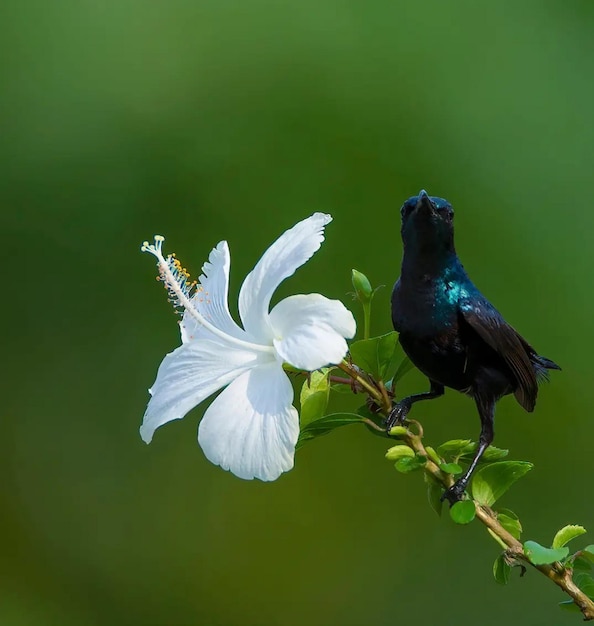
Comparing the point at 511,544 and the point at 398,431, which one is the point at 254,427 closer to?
the point at 398,431

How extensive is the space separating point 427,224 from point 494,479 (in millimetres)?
241

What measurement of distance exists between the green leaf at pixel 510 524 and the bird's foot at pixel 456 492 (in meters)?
0.07

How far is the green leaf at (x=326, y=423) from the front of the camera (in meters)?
0.83

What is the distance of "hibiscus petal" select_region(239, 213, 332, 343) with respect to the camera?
0.81 meters

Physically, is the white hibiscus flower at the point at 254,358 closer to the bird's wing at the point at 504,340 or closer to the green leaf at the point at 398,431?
the green leaf at the point at 398,431

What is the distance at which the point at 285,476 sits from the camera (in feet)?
9.89

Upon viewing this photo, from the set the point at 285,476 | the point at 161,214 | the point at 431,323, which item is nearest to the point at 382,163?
the point at 161,214

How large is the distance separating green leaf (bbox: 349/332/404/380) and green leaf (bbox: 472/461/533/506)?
0.13m

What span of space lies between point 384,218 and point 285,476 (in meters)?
0.87

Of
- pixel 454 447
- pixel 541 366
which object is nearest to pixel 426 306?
pixel 454 447

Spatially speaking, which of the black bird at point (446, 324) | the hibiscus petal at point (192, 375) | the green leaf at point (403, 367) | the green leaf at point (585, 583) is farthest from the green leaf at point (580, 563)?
the hibiscus petal at point (192, 375)

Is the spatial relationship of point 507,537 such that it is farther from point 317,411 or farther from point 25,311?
point 25,311

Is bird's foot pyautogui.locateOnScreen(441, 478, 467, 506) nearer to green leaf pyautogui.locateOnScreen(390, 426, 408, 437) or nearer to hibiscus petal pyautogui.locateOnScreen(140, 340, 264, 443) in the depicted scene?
green leaf pyautogui.locateOnScreen(390, 426, 408, 437)

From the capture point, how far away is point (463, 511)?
2.61 feet
